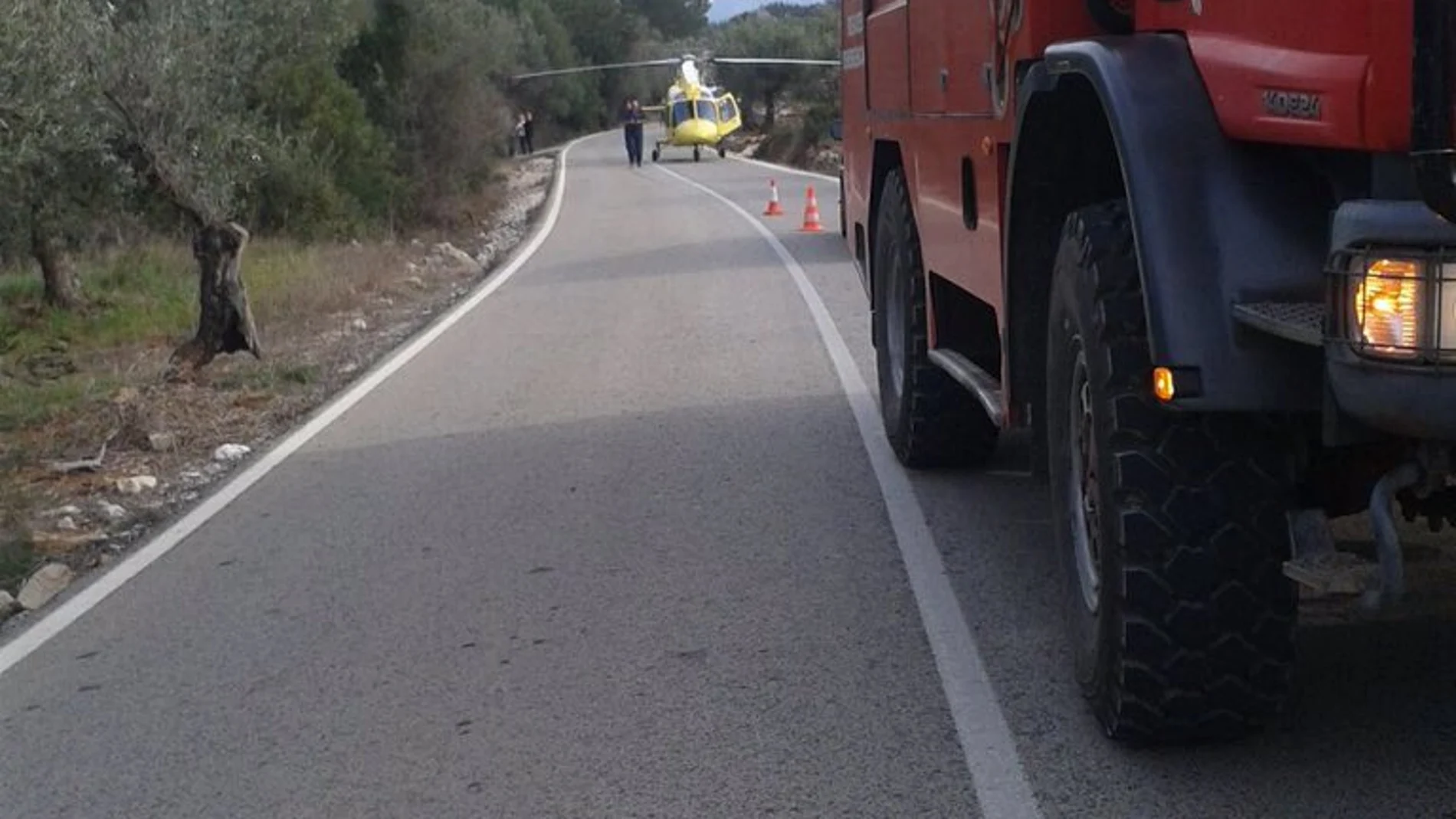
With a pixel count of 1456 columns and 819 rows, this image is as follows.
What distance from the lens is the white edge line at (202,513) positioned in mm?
7633

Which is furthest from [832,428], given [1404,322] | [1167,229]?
[1404,322]

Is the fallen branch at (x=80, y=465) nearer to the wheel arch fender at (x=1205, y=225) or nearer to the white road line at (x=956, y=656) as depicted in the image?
the white road line at (x=956, y=656)

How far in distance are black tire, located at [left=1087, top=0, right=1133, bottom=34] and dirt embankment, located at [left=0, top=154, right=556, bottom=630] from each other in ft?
16.3

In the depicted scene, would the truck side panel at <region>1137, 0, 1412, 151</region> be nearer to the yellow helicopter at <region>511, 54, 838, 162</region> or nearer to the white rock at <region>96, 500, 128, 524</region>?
the white rock at <region>96, 500, 128, 524</region>

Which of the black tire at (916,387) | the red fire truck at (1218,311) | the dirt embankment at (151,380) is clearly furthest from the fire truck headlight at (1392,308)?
the dirt embankment at (151,380)

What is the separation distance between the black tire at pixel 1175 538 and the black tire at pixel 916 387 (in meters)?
3.75

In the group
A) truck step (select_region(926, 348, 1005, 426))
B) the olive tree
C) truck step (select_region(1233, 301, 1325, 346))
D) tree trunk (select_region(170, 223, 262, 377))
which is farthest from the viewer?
tree trunk (select_region(170, 223, 262, 377))

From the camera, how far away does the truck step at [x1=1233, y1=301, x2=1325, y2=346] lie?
12.9 feet

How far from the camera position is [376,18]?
38344mm

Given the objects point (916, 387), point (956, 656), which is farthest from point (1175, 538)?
point (916, 387)

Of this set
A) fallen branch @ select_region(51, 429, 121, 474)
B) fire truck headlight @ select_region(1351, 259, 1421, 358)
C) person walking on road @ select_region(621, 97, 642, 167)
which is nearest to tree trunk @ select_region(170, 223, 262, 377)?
fallen branch @ select_region(51, 429, 121, 474)

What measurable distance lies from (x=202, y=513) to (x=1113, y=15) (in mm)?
5797

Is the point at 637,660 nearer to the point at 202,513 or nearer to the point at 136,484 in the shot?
the point at 202,513

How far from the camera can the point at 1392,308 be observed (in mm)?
3752
